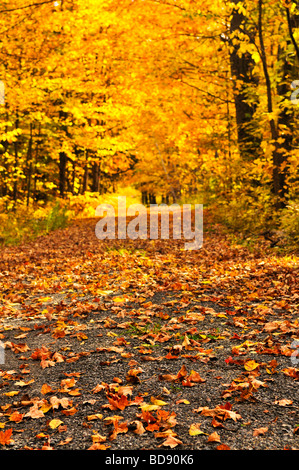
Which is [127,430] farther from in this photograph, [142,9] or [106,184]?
[106,184]

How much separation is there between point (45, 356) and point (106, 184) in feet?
108

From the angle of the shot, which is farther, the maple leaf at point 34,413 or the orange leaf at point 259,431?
the maple leaf at point 34,413

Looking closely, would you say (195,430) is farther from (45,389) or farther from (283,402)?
(45,389)

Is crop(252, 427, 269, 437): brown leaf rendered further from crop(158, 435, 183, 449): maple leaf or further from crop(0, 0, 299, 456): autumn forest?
crop(158, 435, 183, 449): maple leaf

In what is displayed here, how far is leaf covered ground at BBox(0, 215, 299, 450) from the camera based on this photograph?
284cm

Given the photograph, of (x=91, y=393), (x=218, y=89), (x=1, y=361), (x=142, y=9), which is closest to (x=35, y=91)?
(x=218, y=89)

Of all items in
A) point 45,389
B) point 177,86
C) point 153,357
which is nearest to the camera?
point 45,389

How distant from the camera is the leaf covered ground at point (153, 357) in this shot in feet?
9.33

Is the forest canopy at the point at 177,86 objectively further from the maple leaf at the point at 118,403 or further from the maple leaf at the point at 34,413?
the maple leaf at the point at 34,413

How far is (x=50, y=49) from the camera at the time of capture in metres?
15.6

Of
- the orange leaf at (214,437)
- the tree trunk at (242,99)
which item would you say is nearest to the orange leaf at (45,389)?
the orange leaf at (214,437)

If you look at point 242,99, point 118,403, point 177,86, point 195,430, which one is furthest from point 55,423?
A: point 177,86

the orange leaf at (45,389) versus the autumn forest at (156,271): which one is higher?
the autumn forest at (156,271)

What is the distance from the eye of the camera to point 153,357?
4109 millimetres
